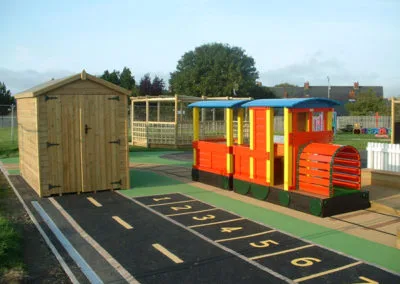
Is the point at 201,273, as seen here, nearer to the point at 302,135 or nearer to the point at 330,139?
the point at 302,135

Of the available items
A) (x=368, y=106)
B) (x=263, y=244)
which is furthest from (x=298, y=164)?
(x=368, y=106)

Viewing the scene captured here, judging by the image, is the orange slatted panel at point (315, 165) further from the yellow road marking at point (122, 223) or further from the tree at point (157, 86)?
the tree at point (157, 86)

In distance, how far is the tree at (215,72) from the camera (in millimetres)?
62531

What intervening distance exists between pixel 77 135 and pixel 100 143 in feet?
2.05

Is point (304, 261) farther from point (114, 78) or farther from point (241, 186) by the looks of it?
point (114, 78)

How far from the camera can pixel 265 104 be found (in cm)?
987

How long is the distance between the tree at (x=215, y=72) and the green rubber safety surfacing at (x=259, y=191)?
168ft

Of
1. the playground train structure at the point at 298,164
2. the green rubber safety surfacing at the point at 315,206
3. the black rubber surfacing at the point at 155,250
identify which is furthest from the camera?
the playground train structure at the point at 298,164

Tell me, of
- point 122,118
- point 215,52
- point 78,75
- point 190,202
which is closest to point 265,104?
point 190,202

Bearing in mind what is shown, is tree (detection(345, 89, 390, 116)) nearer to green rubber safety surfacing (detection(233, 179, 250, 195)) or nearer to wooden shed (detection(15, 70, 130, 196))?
green rubber safety surfacing (detection(233, 179, 250, 195))

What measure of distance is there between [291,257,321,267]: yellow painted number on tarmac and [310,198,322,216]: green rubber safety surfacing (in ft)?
7.75

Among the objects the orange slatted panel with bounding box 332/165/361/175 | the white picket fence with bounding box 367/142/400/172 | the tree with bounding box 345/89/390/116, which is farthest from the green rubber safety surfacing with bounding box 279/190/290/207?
the tree with bounding box 345/89/390/116

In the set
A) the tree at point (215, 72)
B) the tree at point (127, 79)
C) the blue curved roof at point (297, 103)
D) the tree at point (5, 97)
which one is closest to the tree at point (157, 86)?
the tree at point (127, 79)

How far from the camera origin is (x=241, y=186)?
1087 cm
